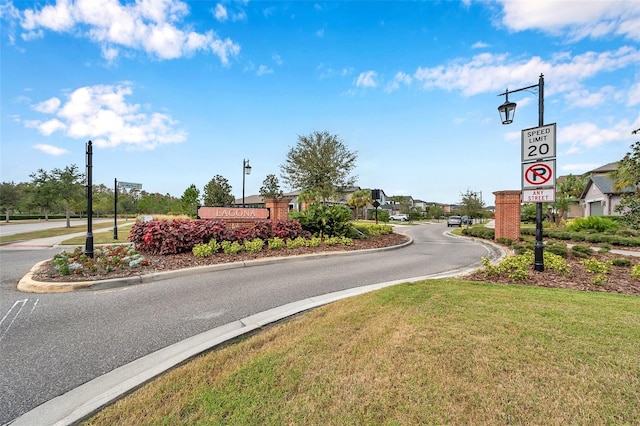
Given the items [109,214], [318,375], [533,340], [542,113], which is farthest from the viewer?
[109,214]

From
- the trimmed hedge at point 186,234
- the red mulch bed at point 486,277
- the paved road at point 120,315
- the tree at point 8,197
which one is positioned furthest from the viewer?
the tree at point 8,197

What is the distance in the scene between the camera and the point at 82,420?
2201mm

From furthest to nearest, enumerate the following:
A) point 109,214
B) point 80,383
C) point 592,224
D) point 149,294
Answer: point 109,214 < point 592,224 < point 149,294 < point 80,383

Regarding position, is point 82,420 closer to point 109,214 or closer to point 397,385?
point 397,385

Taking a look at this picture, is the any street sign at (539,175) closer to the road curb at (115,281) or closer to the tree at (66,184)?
the road curb at (115,281)

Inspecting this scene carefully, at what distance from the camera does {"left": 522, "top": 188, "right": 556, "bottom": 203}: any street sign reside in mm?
6902

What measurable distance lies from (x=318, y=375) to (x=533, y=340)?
7.27ft

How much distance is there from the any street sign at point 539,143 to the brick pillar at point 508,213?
25.7 ft

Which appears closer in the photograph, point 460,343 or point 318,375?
point 318,375

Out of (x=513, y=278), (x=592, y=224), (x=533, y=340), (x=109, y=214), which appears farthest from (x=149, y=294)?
(x=109, y=214)

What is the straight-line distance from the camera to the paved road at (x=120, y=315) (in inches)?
115

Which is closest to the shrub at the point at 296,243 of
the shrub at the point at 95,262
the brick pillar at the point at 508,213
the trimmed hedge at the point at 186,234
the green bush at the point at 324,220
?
the trimmed hedge at the point at 186,234

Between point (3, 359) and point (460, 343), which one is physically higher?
point (460, 343)

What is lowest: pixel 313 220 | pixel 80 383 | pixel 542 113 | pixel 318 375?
pixel 80 383
